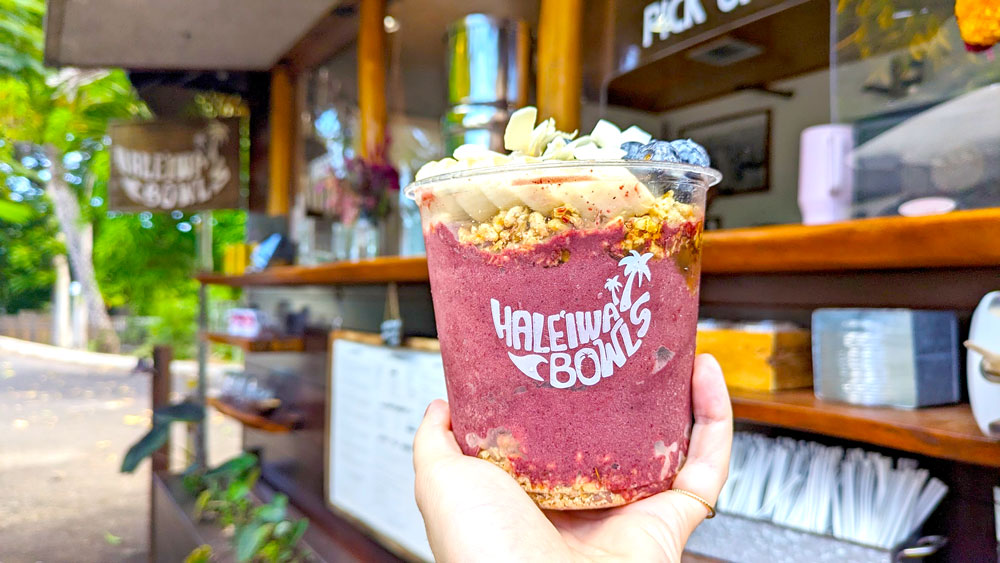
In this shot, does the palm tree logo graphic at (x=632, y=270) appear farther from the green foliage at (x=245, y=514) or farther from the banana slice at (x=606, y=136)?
the green foliage at (x=245, y=514)

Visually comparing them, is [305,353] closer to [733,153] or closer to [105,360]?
[733,153]

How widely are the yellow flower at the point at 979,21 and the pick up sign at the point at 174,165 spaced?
3922 millimetres

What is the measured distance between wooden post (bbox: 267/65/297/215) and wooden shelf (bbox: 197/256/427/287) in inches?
46.3

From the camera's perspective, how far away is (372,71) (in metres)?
3.00

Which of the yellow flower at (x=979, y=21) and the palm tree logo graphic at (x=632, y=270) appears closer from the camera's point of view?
the palm tree logo graphic at (x=632, y=270)

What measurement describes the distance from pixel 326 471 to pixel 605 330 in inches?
85.9

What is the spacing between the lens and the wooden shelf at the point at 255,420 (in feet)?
9.23

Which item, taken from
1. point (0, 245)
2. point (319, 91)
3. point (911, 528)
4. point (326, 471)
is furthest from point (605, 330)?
point (319, 91)

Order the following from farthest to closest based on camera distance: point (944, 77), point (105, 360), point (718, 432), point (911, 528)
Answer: point (105, 360) → point (944, 77) → point (911, 528) → point (718, 432)

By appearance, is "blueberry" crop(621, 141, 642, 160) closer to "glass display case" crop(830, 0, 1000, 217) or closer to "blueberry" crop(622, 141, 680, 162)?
"blueberry" crop(622, 141, 680, 162)

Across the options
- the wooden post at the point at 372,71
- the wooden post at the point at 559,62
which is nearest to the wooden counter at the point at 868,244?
the wooden post at the point at 559,62

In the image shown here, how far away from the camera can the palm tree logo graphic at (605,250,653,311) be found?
615 mm

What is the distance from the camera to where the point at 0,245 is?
3.01 meters

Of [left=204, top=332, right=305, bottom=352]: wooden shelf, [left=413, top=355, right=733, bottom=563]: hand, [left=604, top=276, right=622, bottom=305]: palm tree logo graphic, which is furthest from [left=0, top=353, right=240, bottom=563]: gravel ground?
[left=604, top=276, right=622, bottom=305]: palm tree logo graphic
